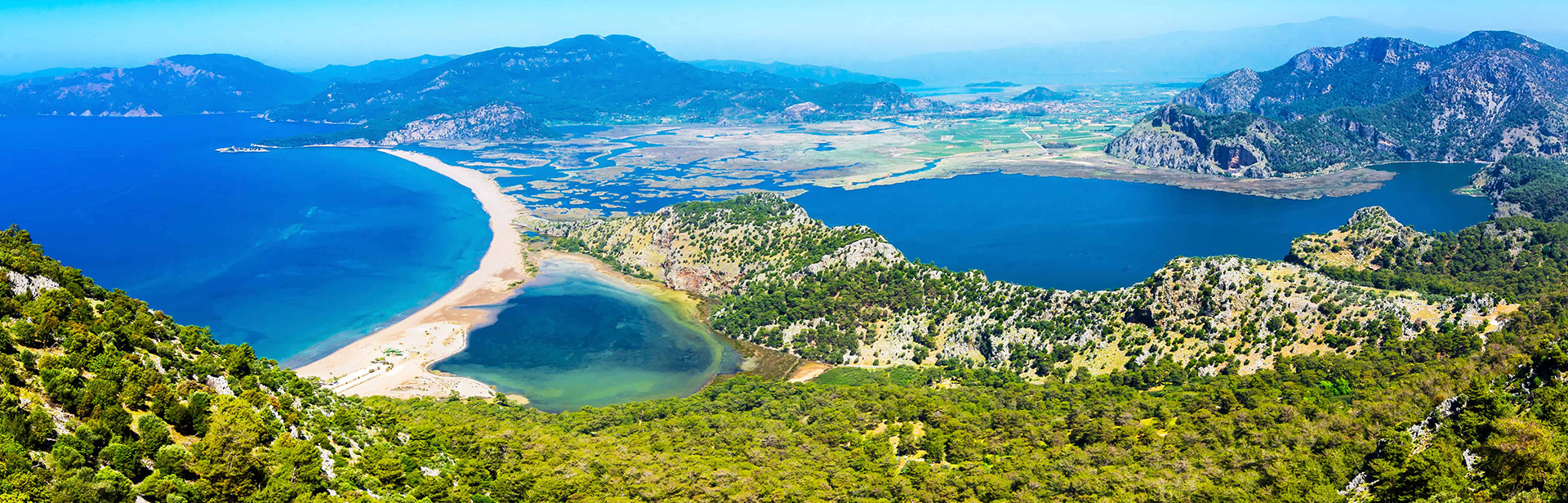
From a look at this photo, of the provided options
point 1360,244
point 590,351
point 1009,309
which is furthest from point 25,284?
point 1360,244

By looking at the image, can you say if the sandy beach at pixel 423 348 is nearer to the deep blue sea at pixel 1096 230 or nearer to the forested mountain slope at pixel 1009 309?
the forested mountain slope at pixel 1009 309

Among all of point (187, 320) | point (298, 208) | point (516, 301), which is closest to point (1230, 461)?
point (516, 301)

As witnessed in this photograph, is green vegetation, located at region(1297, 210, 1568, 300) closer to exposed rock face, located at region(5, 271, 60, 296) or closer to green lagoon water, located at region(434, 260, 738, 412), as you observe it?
green lagoon water, located at region(434, 260, 738, 412)

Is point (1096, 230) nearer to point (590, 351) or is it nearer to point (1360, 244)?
point (1360, 244)

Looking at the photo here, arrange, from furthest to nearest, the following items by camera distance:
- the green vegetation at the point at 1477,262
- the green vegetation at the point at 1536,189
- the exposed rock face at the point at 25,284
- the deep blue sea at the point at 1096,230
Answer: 1. the green vegetation at the point at 1536,189
2. the deep blue sea at the point at 1096,230
3. the green vegetation at the point at 1477,262
4. the exposed rock face at the point at 25,284

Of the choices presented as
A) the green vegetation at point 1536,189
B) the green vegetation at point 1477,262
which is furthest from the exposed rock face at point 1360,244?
the green vegetation at point 1536,189
